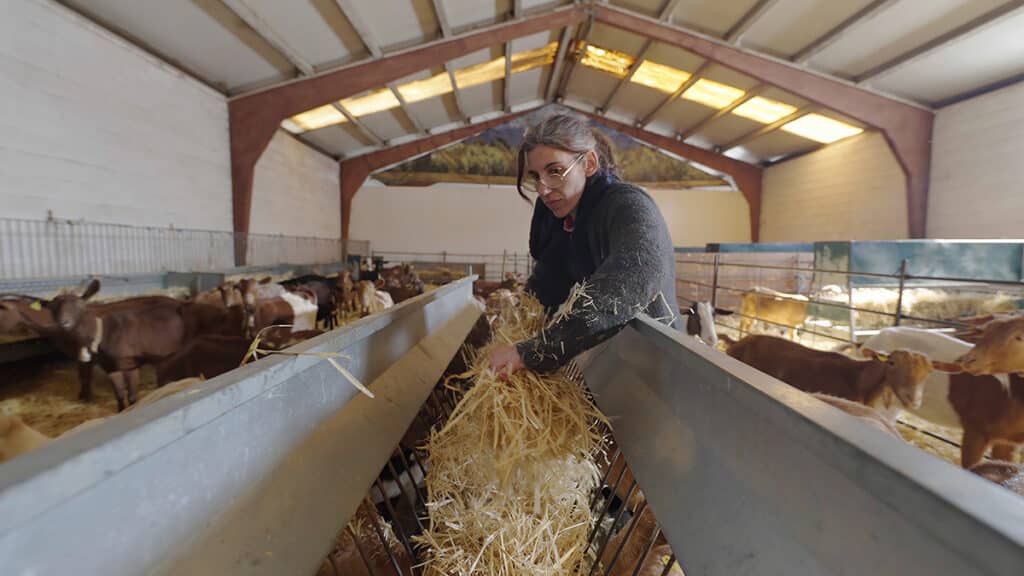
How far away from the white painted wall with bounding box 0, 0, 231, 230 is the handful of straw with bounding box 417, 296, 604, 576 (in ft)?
20.7

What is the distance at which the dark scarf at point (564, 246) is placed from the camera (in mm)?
1613

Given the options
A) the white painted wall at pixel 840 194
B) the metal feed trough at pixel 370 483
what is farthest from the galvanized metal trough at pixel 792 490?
the white painted wall at pixel 840 194

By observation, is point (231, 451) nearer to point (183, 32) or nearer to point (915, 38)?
point (183, 32)

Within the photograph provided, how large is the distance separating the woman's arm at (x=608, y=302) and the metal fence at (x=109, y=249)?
639 cm

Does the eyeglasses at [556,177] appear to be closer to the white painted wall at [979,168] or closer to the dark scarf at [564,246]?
the dark scarf at [564,246]

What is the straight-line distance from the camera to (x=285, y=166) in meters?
10.5

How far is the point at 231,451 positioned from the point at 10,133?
6506 mm

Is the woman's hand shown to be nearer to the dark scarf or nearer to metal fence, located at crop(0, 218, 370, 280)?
the dark scarf

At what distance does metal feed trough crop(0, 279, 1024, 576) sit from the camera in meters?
0.37

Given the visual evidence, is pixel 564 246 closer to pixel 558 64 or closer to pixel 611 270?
pixel 611 270

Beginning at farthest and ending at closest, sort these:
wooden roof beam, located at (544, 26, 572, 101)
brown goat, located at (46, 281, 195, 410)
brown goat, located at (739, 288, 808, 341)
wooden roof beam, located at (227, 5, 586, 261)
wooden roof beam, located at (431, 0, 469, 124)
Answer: wooden roof beam, located at (544, 26, 572, 101) < wooden roof beam, located at (227, 5, 586, 261) < wooden roof beam, located at (431, 0, 469, 124) < brown goat, located at (739, 288, 808, 341) < brown goat, located at (46, 281, 195, 410)

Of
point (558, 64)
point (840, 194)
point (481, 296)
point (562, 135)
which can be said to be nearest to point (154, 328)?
point (481, 296)

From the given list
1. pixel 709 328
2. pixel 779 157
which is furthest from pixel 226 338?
pixel 779 157

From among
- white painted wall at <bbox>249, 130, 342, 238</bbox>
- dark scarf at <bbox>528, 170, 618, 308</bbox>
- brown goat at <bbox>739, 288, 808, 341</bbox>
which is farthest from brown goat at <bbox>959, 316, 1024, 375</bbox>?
white painted wall at <bbox>249, 130, 342, 238</bbox>
